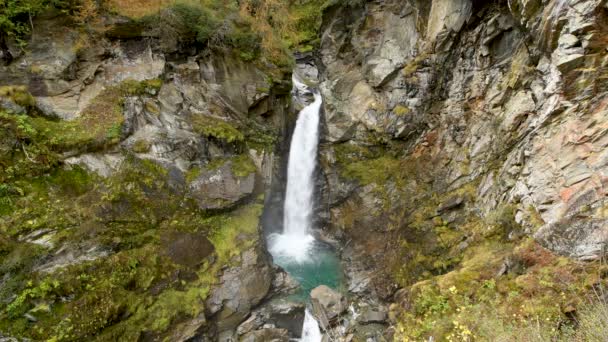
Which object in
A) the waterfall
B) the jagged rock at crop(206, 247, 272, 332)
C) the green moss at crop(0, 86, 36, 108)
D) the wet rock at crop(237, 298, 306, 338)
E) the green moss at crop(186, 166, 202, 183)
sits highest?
the green moss at crop(0, 86, 36, 108)

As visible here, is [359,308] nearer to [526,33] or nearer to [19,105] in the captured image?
[526,33]

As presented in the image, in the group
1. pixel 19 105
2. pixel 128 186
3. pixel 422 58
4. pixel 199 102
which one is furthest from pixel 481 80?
pixel 19 105

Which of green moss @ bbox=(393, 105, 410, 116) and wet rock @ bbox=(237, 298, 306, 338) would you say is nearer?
wet rock @ bbox=(237, 298, 306, 338)

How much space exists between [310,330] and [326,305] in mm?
879

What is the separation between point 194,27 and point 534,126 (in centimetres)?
1182

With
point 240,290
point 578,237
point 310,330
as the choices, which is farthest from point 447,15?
point 240,290

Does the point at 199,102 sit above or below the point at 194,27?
below

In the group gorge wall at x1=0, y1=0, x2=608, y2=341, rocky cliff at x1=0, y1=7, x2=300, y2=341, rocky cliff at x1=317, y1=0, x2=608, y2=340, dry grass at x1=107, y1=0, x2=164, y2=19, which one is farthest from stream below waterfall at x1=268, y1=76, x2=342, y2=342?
dry grass at x1=107, y1=0, x2=164, y2=19

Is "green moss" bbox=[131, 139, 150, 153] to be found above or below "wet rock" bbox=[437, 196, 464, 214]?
above

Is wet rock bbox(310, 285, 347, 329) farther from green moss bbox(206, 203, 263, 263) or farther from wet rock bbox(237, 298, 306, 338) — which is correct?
green moss bbox(206, 203, 263, 263)

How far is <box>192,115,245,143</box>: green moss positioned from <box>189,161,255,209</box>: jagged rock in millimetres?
990

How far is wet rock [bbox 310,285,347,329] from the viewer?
31.1 feet

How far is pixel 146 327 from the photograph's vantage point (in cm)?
788

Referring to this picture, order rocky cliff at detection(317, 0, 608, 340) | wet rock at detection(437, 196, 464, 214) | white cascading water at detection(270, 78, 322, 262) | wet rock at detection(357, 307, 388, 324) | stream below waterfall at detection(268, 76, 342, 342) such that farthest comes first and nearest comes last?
white cascading water at detection(270, 78, 322, 262)
stream below waterfall at detection(268, 76, 342, 342)
wet rock at detection(437, 196, 464, 214)
wet rock at detection(357, 307, 388, 324)
rocky cliff at detection(317, 0, 608, 340)
